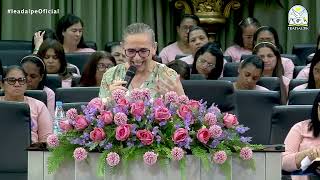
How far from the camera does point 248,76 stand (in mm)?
5910

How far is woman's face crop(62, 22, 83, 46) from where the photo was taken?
7.62 metres

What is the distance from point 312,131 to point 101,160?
1498mm

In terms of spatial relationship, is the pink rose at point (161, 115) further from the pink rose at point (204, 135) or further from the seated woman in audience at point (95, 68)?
the seated woman in audience at point (95, 68)

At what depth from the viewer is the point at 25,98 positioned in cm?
517

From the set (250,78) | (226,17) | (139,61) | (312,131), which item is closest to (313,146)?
(312,131)

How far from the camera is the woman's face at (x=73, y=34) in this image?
762 centimetres

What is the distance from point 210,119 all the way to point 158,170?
0.89 ft

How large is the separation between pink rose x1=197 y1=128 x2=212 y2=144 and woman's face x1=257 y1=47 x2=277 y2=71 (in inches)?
148

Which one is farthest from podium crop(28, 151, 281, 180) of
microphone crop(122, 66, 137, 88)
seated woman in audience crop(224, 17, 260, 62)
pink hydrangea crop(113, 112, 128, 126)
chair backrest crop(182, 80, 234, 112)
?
seated woman in audience crop(224, 17, 260, 62)

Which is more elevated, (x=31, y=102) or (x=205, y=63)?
(x=205, y=63)

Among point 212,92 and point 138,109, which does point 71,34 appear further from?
point 138,109

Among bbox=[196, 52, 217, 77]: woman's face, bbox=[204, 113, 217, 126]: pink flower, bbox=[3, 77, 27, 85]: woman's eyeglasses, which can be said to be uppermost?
bbox=[196, 52, 217, 77]: woman's face

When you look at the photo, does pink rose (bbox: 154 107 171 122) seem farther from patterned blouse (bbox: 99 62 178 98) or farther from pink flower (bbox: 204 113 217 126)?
patterned blouse (bbox: 99 62 178 98)

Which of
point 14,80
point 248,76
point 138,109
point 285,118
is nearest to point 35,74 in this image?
point 14,80
